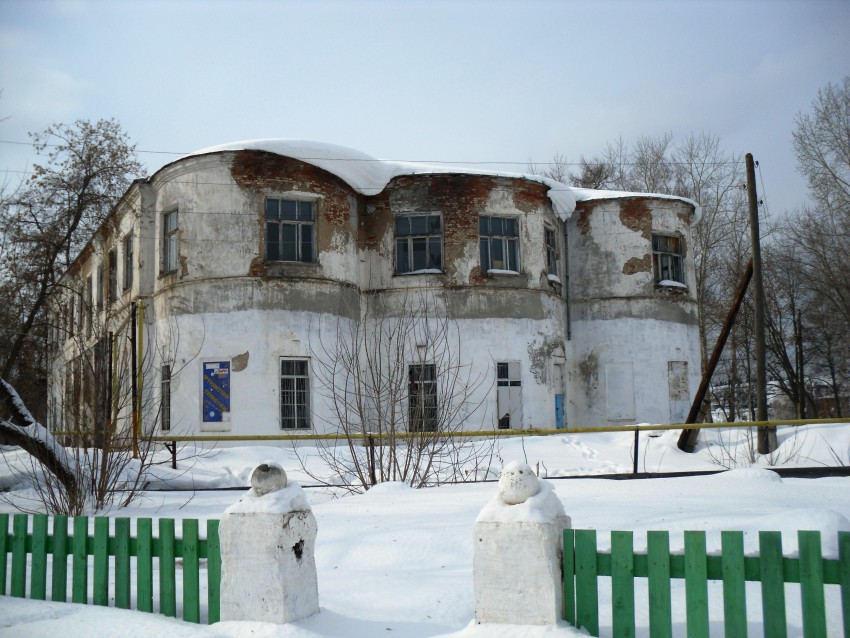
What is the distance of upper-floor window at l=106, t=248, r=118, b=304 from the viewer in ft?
Answer: 80.9

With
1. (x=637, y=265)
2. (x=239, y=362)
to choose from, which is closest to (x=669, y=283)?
(x=637, y=265)

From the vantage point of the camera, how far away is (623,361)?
2423 cm

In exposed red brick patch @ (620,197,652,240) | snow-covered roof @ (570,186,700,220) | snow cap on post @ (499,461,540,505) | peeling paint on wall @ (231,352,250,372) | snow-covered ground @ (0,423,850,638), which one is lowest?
snow-covered ground @ (0,423,850,638)

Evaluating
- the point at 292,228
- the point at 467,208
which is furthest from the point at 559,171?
the point at 292,228

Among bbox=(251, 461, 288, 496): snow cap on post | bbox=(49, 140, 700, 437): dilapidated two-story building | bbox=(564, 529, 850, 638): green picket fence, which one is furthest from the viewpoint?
bbox=(49, 140, 700, 437): dilapidated two-story building

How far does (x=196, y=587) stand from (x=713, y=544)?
396 centimetres

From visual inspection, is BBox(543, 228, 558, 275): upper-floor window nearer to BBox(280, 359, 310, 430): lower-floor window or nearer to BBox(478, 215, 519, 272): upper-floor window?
BBox(478, 215, 519, 272): upper-floor window

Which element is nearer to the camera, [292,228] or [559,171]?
[292,228]

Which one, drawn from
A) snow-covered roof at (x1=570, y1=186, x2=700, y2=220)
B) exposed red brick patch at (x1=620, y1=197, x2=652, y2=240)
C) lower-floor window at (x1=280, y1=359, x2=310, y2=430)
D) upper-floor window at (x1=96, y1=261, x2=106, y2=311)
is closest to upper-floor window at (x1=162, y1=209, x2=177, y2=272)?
lower-floor window at (x1=280, y1=359, x2=310, y2=430)

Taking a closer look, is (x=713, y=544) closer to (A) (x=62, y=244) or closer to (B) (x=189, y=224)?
A: (B) (x=189, y=224)

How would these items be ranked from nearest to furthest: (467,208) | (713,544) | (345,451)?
(713,544) < (345,451) < (467,208)

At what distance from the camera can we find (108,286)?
2525cm

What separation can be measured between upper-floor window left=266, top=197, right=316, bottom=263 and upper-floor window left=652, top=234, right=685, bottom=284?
11.1 meters

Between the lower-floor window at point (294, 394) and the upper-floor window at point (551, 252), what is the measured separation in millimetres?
7976
